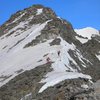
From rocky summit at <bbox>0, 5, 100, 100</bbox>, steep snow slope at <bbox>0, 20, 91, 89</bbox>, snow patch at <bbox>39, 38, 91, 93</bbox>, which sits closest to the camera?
rocky summit at <bbox>0, 5, 100, 100</bbox>

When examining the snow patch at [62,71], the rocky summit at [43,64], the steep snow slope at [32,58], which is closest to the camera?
the rocky summit at [43,64]

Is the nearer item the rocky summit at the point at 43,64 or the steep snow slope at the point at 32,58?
the rocky summit at the point at 43,64

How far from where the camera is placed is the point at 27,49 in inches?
2258

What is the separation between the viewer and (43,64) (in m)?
43.8

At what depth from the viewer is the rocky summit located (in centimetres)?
3105

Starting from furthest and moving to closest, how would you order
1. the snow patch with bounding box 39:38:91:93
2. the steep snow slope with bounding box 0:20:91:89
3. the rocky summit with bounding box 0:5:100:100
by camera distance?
the steep snow slope with bounding box 0:20:91:89
the snow patch with bounding box 39:38:91:93
the rocky summit with bounding box 0:5:100:100

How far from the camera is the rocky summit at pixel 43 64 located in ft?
102

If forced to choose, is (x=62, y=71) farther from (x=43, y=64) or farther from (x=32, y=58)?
(x=32, y=58)

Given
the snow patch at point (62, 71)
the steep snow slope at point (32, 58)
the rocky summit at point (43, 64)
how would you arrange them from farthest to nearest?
the steep snow slope at point (32, 58)
the snow patch at point (62, 71)
the rocky summit at point (43, 64)

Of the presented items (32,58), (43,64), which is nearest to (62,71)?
(43,64)

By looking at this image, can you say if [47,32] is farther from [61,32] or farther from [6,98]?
[6,98]

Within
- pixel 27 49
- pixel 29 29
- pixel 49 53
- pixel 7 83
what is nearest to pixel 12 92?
pixel 7 83

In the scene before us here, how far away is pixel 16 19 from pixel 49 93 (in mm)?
56750

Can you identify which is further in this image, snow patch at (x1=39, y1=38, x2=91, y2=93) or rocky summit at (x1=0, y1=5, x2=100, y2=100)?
snow patch at (x1=39, y1=38, x2=91, y2=93)
